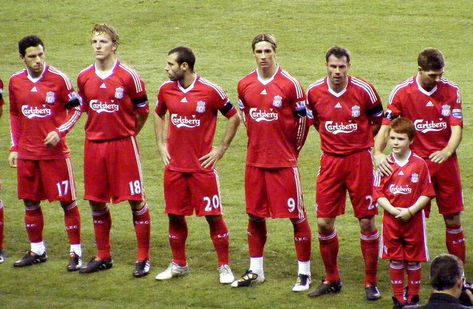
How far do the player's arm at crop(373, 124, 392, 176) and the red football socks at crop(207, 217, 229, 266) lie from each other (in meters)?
1.78


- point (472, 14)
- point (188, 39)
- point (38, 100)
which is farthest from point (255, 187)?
point (472, 14)

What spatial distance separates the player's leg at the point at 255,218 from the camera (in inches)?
461

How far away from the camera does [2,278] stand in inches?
483

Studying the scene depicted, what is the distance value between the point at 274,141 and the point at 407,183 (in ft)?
4.84

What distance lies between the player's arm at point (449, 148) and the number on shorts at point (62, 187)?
3.77 metres

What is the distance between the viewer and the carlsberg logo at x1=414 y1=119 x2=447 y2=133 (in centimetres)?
1142

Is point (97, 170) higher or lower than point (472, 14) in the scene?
lower

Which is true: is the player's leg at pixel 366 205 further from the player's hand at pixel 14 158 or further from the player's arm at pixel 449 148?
the player's hand at pixel 14 158

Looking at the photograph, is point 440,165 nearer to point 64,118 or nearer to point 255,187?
point 255,187

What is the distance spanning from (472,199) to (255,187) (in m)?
4.34

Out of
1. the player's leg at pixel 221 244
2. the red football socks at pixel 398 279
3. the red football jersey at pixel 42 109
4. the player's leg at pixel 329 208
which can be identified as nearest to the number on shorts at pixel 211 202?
the player's leg at pixel 221 244

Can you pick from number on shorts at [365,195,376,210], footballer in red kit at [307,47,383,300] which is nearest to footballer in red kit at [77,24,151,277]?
footballer in red kit at [307,47,383,300]

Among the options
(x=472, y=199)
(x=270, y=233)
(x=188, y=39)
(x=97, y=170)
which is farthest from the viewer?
(x=188, y=39)

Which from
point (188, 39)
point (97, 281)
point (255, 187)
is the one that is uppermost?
point (188, 39)
